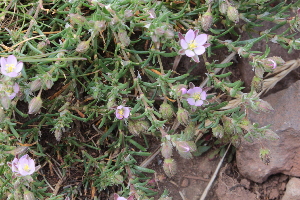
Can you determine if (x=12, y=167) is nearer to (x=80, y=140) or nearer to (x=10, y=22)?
(x=80, y=140)

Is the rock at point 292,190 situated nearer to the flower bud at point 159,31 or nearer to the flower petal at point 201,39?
the flower petal at point 201,39

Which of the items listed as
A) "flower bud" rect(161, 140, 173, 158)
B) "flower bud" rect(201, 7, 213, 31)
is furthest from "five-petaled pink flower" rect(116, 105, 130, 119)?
"flower bud" rect(201, 7, 213, 31)

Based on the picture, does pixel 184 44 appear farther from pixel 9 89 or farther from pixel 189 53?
pixel 9 89

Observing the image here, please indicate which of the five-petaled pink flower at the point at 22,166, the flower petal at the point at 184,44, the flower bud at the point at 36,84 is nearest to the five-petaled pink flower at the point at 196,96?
the flower petal at the point at 184,44

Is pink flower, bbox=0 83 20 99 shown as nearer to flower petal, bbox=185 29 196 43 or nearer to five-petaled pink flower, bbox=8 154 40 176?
five-petaled pink flower, bbox=8 154 40 176

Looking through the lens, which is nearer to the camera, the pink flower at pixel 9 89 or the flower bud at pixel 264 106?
the pink flower at pixel 9 89

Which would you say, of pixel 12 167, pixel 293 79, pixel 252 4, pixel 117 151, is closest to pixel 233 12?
pixel 252 4
